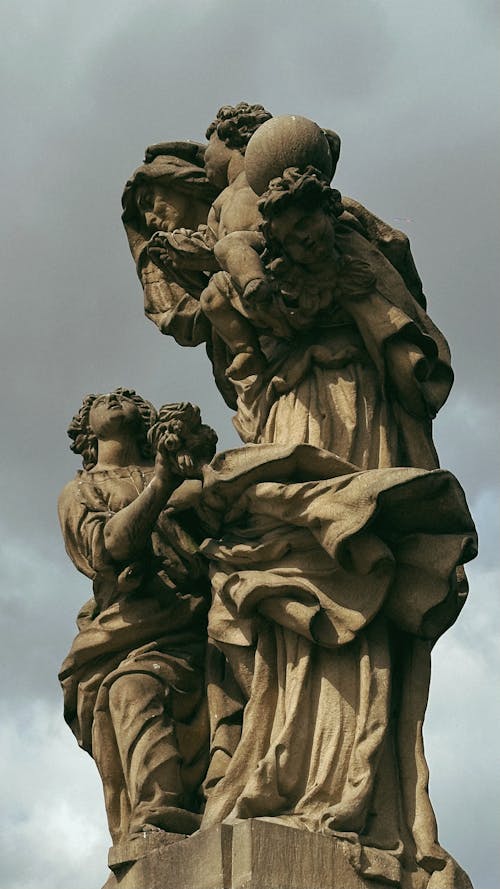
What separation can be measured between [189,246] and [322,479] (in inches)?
86.2

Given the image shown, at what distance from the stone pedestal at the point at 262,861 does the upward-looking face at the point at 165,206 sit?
4.39 metres

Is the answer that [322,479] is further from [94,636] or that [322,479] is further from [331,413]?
[94,636]

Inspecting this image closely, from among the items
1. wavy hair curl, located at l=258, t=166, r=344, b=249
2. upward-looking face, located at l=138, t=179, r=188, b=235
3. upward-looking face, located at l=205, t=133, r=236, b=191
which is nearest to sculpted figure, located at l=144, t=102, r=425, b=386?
upward-looking face, located at l=205, t=133, r=236, b=191

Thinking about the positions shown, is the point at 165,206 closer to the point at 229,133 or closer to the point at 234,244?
the point at 229,133

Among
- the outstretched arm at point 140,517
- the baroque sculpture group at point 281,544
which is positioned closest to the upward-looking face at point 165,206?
the baroque sculpture group at point 281,544

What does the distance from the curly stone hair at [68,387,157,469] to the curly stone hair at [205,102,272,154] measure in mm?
1669

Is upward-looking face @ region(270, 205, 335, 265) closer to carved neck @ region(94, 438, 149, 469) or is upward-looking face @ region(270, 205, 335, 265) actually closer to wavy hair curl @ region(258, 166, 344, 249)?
wavy hair curl @ region(258, 166, 344, 249)

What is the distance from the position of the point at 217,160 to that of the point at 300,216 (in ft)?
4.95

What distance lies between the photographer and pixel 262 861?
37.0ft

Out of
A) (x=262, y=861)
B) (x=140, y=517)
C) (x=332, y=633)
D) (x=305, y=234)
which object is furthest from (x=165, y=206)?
(x=262, y=861)

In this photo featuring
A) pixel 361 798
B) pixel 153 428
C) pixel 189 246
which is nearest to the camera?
pixel 361 798

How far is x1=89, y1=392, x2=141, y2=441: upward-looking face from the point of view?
536 inches

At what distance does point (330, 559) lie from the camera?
12156 millimetres

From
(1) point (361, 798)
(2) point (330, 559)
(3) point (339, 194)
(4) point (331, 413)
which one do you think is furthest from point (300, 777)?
(3) point (339, 194)
